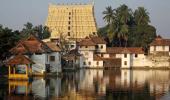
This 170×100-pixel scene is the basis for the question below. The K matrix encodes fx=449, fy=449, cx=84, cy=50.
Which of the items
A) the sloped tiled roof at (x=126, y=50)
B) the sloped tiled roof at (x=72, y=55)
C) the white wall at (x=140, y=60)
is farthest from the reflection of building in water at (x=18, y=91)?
the white wall at (x=140, y=60)

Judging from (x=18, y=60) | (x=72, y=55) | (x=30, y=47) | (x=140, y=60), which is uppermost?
(x=30, y=47)

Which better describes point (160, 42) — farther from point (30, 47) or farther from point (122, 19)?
point (30, 47)

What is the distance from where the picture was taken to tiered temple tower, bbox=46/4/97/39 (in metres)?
124

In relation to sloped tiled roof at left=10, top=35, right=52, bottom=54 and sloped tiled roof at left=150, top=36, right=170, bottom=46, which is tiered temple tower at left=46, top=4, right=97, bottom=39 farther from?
sloped tiled roof at left=10, top=35, right=52, bottom=54

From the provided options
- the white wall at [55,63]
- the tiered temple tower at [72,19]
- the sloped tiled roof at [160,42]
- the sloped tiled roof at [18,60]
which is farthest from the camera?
the tiered temple tower at [72,19]

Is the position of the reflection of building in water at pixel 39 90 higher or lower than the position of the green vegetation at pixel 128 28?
lower

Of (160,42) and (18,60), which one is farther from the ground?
(160,42)

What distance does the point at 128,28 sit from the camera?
3846 inches

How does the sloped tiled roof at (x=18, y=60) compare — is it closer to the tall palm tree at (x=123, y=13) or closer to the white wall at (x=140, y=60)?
the white wall at (x=140, y=60)

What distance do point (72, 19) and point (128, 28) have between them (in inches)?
1240

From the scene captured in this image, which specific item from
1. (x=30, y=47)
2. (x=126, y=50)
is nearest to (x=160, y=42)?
(x=126, y=50)

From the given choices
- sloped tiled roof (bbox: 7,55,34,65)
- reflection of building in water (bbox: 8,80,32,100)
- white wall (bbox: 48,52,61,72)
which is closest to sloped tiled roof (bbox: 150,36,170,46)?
white wall (bbox: 48,52,61,72)

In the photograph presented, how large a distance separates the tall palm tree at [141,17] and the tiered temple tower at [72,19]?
76.7 ft

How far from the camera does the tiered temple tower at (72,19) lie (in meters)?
124
